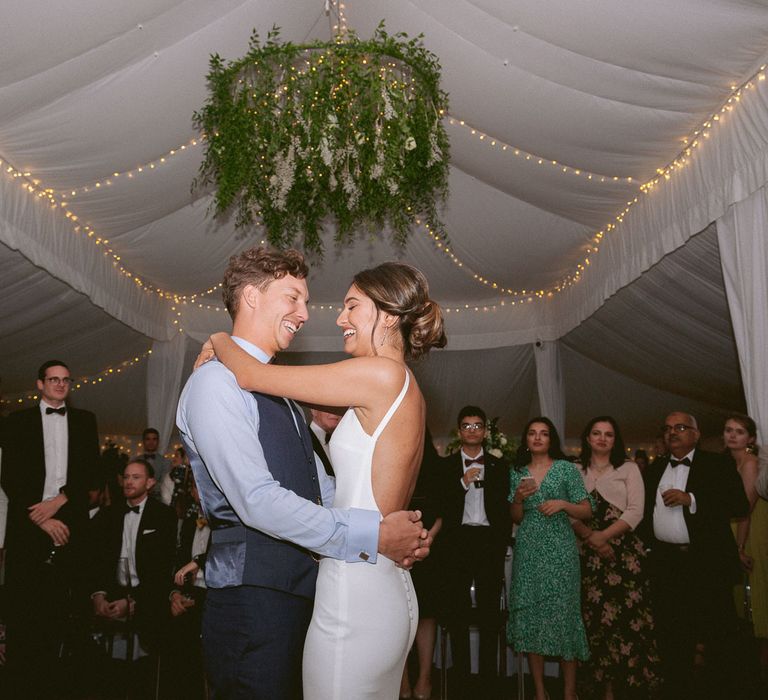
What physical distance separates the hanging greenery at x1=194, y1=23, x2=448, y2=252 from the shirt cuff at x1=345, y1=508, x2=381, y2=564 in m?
3.12

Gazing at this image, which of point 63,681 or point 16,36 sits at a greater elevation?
point 16,36

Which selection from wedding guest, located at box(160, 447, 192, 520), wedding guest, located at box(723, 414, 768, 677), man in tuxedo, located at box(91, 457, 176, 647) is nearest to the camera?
man in tuxedo, located at box(91, 457, 176, 647)

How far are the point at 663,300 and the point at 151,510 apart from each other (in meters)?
3.98

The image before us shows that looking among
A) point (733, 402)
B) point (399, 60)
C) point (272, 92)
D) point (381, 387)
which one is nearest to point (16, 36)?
point (272, 92)

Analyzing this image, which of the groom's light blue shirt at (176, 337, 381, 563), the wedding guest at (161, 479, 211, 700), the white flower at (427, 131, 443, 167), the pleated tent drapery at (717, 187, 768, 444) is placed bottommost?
the wedding guest at (161, 479, 211, 700)

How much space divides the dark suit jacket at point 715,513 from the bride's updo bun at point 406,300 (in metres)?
2.98

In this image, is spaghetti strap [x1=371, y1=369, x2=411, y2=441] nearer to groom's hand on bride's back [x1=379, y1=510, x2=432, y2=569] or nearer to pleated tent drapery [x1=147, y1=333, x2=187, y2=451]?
groom's hand on bride's back [x1=379, y1=510, x2=432, y2=569]

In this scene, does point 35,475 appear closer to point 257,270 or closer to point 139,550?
point 139,550

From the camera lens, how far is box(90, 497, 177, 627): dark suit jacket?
4336 millimetres

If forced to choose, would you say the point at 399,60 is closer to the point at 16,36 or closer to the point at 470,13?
the point at 470,13

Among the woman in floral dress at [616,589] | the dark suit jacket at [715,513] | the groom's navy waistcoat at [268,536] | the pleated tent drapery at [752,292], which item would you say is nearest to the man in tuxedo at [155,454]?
the woman in floral dress at [616,589]

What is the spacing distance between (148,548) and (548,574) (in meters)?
2.23

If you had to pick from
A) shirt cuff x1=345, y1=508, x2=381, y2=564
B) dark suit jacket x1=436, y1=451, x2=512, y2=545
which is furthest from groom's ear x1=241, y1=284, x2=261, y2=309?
dark suit jacket x1=436, y1=451, x2=512, y2=545

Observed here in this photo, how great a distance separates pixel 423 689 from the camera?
179 inches
